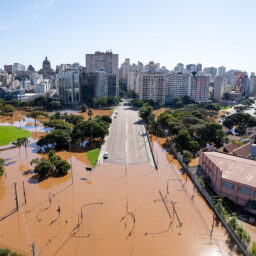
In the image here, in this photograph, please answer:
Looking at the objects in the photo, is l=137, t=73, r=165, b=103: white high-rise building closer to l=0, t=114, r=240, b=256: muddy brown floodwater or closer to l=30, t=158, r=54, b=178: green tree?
l=0, t=114, r=240, b=256: muddy brown floodwater

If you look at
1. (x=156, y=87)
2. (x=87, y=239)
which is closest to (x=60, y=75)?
(x=156, y=87)

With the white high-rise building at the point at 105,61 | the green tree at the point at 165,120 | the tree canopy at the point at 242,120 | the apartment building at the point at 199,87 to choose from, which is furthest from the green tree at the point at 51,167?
the white high-rise building at the point at 105,61

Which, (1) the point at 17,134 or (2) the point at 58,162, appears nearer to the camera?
(2) the point at 58,162

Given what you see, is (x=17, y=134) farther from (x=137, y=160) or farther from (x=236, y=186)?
(x=236, y=186)

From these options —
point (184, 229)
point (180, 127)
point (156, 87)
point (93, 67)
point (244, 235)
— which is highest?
point (93, 67)

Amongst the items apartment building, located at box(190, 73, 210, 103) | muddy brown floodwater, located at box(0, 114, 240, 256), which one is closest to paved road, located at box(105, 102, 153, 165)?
muddy brown floodwater, located at box(0, 114, 240, 256)

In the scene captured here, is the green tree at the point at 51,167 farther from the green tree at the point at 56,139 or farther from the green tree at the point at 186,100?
the green tree at the point at 186,100
